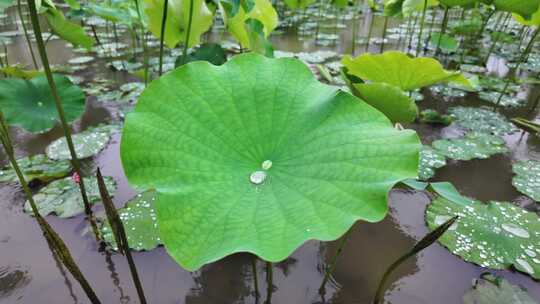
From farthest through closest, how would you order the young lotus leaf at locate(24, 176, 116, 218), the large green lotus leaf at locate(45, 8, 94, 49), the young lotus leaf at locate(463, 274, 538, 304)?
the large green lotus leaf at locate(45, 8, 94, 49), the young lotus leaf at locate(24, 176, 116, 218), the young lotus leaf at locate(463, 274, 538, 304)

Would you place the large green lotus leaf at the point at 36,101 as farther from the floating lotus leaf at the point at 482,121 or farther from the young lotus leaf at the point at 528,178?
the floating lotus leaf at the point at 482,121

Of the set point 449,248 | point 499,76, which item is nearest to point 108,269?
point 449,248

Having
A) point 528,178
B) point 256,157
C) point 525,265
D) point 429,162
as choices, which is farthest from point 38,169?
point 528,178

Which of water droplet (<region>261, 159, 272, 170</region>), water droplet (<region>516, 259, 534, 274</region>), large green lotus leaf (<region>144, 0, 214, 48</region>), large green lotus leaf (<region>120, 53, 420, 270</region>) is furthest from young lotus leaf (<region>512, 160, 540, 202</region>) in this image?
large green lotus leaf (<region>144, 0, 214, 48</region>)

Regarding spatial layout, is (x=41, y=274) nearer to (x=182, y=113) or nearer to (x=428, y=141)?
(x=182, y=113)

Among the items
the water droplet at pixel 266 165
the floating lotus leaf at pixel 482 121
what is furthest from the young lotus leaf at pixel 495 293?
the floating lotus leaf at pixel 482 121

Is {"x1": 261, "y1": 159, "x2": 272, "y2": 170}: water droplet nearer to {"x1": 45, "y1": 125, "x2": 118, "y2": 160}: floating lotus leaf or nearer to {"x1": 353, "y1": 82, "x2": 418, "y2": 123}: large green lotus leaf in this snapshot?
{"x1": 353, "y1": 82, "x2": 418, "y2": 123}: large green lotus leaf
